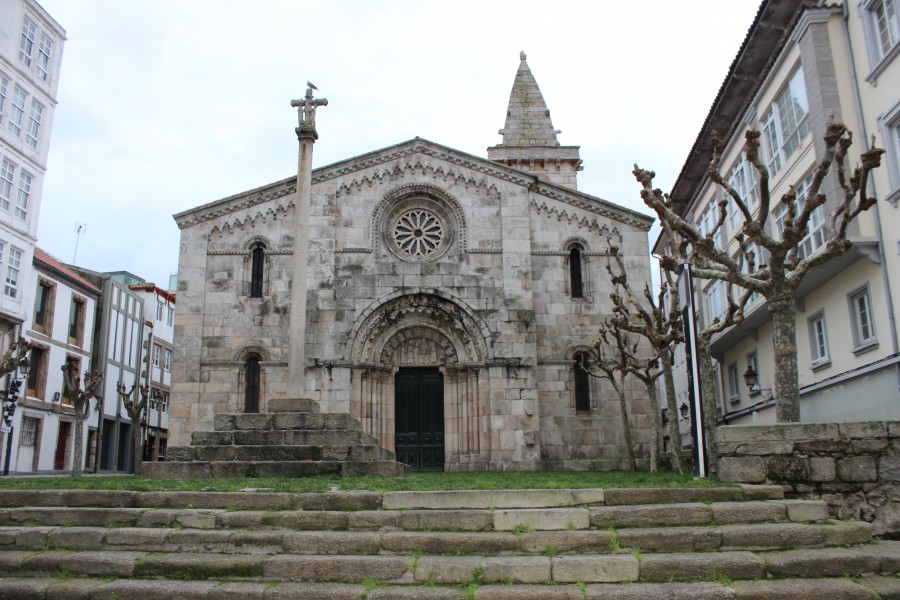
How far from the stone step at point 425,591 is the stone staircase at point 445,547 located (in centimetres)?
2

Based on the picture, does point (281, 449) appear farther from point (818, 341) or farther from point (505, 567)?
point (818, 341)

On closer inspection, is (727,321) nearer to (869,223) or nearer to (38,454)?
(869,223)

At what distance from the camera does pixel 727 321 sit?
16109 millimetres

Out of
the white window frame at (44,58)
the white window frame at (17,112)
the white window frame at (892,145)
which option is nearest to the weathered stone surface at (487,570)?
the white window frame at (892,145)

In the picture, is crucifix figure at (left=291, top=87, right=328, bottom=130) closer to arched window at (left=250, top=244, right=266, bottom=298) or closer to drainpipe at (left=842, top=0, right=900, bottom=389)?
arched window at (left=250, top=244, right=266, bottom=298)

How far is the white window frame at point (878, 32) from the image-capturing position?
15289 mm

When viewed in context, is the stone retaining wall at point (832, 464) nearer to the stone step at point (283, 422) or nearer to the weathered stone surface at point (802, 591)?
the weathered stone surface at point (802, 591)

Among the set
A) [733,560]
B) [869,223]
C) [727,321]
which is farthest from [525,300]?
[733,560]

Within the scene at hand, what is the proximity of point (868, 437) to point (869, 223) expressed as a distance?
8641 millimetres

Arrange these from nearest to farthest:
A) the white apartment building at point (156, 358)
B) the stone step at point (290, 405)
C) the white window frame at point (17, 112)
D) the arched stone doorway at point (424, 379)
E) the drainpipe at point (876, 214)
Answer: the drainpipe at point (876, 214) → the stone step at point (290, 405) → the arched stone doorway at point (424, 379) → the white window frame at point (17, 112) → the white apartment building at point (156, 358)

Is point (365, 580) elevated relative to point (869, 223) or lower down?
lower down

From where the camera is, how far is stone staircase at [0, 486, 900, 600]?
7.32m

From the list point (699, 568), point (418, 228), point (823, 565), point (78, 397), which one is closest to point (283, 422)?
point (699, 568)

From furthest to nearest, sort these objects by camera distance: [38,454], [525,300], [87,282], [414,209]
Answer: [87,282] → [38,454] → [414,209] → [525,300]
